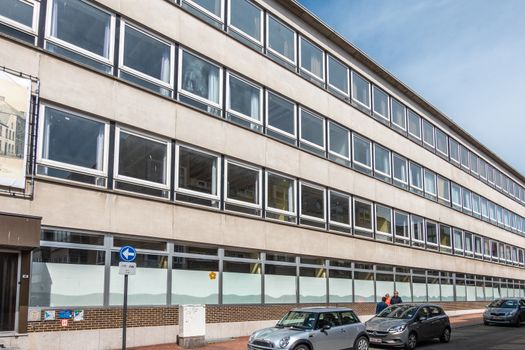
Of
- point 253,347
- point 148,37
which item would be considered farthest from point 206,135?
point 253,347

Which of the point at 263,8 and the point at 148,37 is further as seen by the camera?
the point at 263,8

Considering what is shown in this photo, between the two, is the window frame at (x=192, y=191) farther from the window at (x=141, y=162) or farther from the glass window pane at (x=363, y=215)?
the glass window pane at (x=363, y=215)

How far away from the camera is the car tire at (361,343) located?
14492 mm

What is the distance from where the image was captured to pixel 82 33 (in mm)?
15586

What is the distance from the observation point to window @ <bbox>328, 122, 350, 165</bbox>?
25719mm

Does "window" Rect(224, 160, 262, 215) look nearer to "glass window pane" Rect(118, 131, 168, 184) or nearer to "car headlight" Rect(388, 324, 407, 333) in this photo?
"glass window pane" Rect(118, 131, 168, 184)

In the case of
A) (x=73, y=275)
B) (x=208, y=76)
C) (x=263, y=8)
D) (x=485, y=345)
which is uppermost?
(x=263, y=8)

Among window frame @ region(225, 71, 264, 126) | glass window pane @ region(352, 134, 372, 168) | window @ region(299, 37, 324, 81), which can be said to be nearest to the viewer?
window frame @ region(225, 71, 264, 126)

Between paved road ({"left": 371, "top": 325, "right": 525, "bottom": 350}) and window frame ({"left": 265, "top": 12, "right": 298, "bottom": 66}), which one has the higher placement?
window frame ({"left": 265, "top": 12, "right": 298, "bottom": 66})

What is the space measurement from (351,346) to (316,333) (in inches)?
61.6

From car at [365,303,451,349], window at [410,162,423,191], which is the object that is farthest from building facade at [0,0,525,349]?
car at [365,303,451,349]

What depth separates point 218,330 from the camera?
17922mm

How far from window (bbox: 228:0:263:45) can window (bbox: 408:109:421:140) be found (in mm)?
15272

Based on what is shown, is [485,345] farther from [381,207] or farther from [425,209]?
[425,209]
